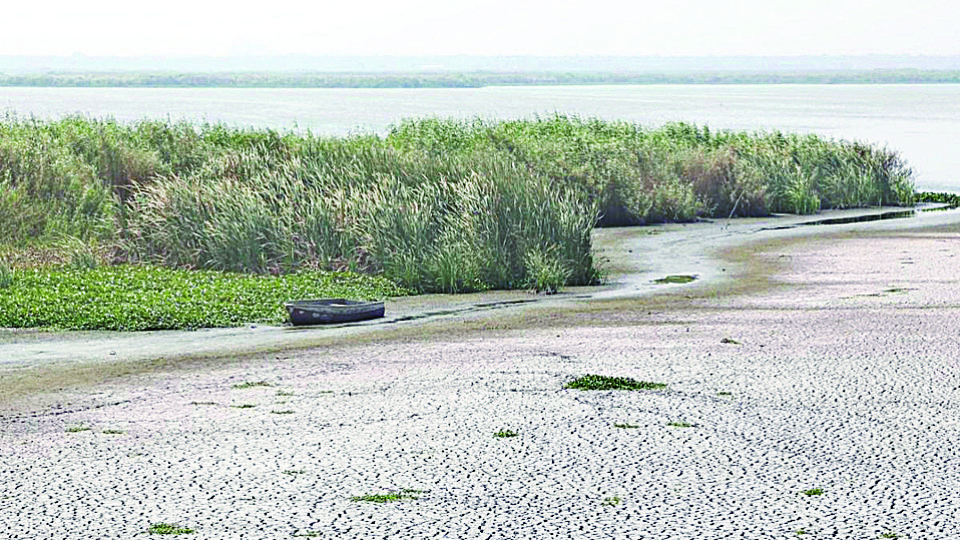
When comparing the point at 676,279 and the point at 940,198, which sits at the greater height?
the point at 676,279

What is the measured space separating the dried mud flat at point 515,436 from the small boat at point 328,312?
81 cm

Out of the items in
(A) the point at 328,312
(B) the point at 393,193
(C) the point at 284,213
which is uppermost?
(B) the point at 393,193

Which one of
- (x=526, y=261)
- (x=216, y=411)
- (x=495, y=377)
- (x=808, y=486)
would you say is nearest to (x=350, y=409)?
(x=216, y=411)

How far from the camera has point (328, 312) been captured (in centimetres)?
1759

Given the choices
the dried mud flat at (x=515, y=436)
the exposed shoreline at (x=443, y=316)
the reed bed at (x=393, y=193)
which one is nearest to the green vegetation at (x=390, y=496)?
the dried mud flat at (x=515, y=436)

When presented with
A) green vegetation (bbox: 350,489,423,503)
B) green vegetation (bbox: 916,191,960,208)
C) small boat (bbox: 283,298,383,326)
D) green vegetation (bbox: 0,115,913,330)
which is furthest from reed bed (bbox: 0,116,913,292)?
green vegetation (bbox: 350,489,423,503)

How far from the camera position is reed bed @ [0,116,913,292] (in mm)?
22266

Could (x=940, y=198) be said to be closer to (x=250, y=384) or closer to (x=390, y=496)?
(x=250, y=384)

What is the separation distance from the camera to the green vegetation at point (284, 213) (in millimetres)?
20641

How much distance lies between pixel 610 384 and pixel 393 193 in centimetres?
1215

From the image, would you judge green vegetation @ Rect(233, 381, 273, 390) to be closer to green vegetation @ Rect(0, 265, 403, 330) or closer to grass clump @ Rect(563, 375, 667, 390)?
grass clump @ Rect(563, 375, 667, 390)

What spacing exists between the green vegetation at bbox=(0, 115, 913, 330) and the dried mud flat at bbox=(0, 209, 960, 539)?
4.09 meters

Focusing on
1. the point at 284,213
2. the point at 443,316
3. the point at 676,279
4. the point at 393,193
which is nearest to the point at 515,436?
the point at 443,316

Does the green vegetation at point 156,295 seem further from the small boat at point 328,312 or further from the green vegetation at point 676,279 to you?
the green vegetation at point 676,279
